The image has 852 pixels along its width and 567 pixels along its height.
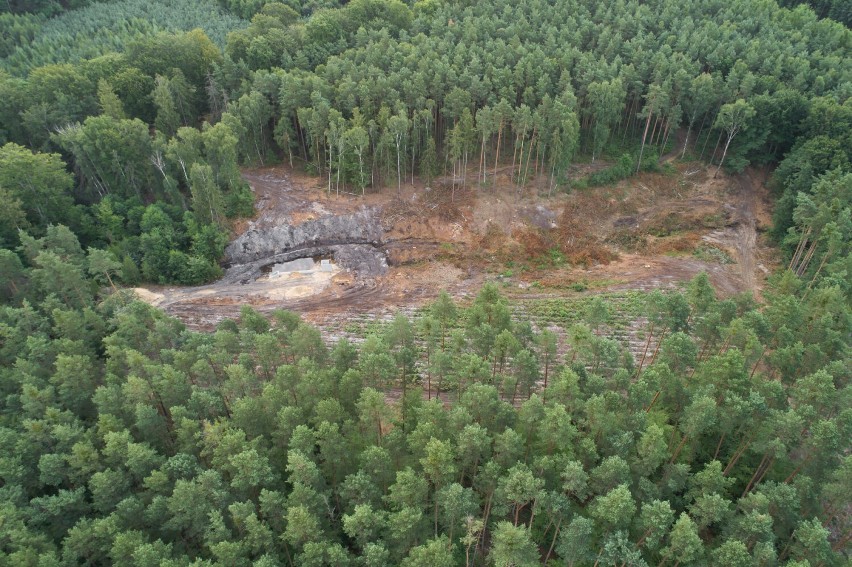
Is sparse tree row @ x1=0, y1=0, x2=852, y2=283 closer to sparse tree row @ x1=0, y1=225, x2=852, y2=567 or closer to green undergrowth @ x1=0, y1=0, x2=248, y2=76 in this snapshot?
green undergrowth @ x1=0, y1=0, x2=248, y2=76

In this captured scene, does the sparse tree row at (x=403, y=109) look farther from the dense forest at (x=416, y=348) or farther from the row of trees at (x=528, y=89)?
the dense forest at (x=416, y=348)

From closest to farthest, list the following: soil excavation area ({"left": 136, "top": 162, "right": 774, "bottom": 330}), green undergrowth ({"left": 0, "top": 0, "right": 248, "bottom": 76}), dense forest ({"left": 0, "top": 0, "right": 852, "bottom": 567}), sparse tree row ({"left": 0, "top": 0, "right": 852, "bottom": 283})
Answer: dense forest ({"left": 0, "top": 0, "right": 852, "bottom": 567})
soil excavation area ({"left": 136, "top": 162, "right": 774, "bottom": 330})
sparse tree row ({"left": 0, "top": 0, "right": 852, "bottom": 283})
green undergrowth ({"left": 0, "top": 0, "right": 248, "bottom": 76})

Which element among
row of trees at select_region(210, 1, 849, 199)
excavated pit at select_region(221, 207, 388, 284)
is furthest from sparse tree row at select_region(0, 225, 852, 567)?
row of trees at select_region(210, 1, 849, 199)

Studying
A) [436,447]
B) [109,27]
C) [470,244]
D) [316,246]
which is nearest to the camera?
[436,447]

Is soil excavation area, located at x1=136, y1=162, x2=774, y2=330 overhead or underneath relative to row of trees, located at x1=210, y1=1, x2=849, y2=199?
underneath

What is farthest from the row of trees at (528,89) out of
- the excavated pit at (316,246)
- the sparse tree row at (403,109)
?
the excavated pit at (316,246)

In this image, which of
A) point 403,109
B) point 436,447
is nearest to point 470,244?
point 403,109

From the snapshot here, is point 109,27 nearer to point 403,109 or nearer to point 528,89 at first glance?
point 403,109
